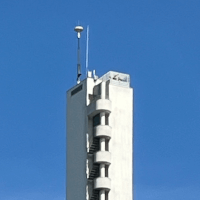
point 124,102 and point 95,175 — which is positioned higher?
point 124,102

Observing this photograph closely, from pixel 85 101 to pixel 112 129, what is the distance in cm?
507

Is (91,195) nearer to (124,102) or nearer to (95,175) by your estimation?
(95,175)

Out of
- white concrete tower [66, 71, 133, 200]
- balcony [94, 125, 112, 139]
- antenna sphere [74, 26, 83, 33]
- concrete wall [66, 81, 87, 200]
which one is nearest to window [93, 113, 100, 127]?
white concrete tower [66, 71, 133, 200]

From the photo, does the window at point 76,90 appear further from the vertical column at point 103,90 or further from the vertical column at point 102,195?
the vertical column at point 102,195

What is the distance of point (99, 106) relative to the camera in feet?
456

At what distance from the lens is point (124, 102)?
465 ft

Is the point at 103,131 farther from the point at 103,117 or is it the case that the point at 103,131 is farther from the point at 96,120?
the point at 96,120

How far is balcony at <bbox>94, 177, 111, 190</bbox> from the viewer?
13662 centimetres

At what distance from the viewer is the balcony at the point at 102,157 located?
138 m

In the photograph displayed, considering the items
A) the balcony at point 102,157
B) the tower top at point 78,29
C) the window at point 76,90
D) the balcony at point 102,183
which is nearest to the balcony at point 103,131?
Result: the balcony at point 102,157

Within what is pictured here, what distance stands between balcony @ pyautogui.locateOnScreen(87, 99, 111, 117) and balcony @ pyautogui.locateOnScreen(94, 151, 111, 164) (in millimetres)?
5166

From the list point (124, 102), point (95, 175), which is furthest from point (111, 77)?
point (95, 175)

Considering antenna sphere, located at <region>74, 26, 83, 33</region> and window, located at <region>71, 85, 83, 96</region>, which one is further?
antenna sphere, located at <region>74, 26, 83, 33</region>

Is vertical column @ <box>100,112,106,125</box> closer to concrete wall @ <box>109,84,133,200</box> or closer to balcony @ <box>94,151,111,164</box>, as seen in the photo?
concrete wall @ <box>109,84,133,200</box>
